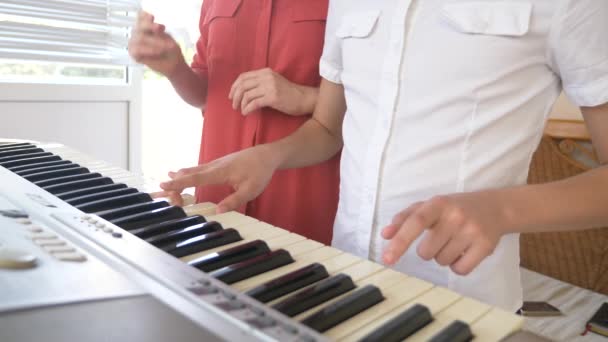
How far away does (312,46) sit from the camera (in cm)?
111

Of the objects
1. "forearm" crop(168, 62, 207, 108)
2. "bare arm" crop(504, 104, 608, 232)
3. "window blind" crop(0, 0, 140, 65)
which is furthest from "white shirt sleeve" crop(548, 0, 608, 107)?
"window blind" crop(0, 0, 140, 65)

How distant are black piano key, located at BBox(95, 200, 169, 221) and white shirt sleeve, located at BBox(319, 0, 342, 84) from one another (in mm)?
430

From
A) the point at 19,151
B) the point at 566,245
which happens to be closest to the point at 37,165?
the point at 19,151

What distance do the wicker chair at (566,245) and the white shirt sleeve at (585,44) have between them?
1492 millimetres

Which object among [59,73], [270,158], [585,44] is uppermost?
[585,44]

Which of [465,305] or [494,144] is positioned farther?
[494,144]

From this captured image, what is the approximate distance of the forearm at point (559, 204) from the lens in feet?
1.86

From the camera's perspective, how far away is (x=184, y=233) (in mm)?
600

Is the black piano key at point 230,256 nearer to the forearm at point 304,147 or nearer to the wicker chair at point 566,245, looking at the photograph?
the forearm at point 304,147

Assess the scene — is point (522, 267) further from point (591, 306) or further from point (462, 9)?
point (462, 9)

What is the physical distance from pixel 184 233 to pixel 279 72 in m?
0.61

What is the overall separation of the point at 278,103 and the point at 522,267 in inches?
68.0

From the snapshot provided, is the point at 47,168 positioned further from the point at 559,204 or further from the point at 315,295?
the point at 559,204

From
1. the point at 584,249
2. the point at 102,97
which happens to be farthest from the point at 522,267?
the point at 102,97
